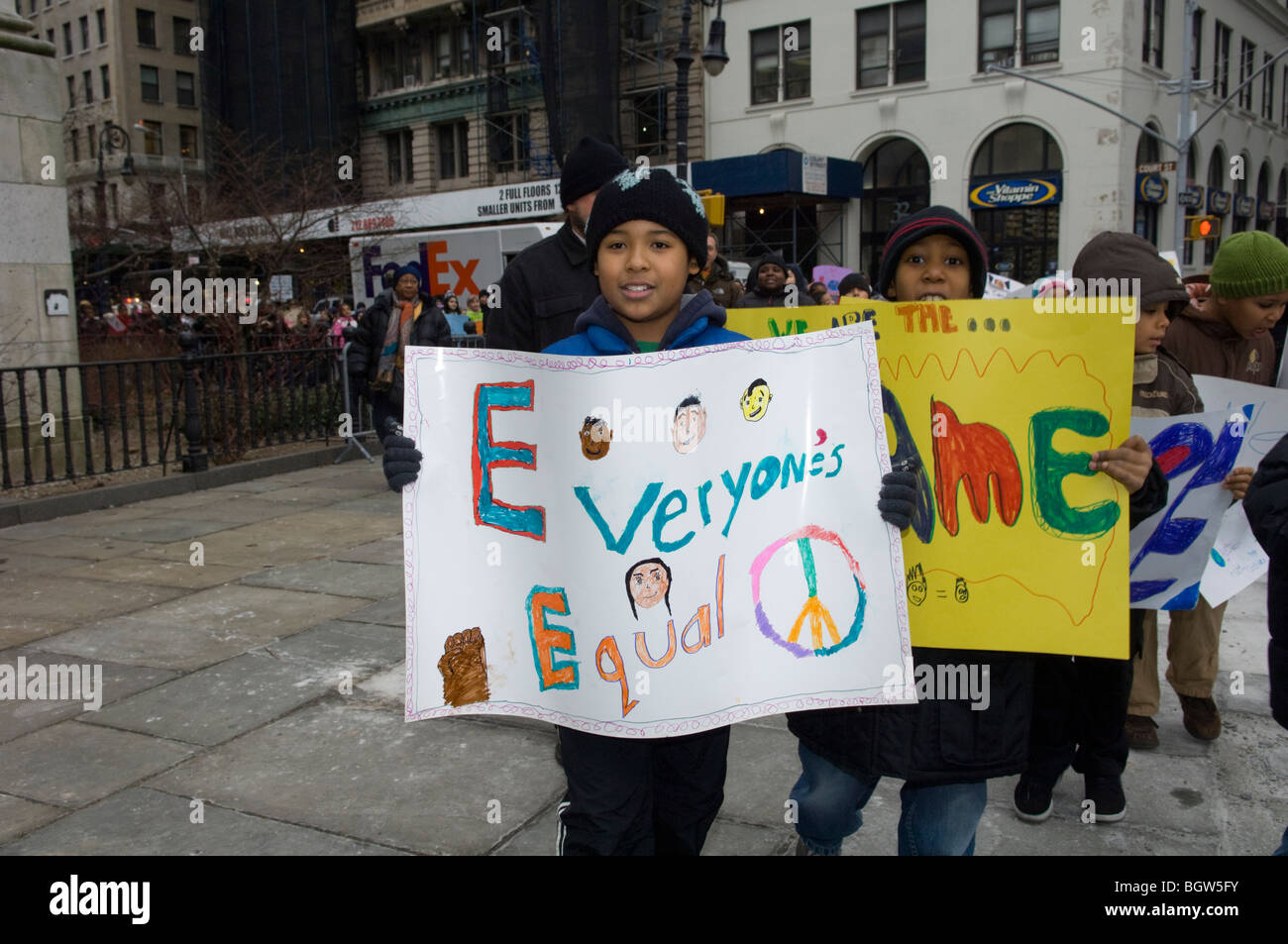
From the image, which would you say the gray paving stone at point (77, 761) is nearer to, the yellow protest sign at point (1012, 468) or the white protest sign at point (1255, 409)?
the yellow protest sign at point (1012, 468)

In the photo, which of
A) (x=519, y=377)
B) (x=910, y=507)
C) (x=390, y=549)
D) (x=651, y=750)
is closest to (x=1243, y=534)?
(x=910, y=507)

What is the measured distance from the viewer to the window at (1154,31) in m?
29.4

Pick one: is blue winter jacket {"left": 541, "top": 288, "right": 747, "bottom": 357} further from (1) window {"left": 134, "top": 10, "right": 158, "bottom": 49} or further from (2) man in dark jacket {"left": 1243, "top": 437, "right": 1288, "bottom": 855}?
(1) window {"left": 134, "top": 10, "right": 158, "bottom": 49}

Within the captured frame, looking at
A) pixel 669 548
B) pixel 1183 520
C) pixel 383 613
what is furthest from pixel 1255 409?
pixel 383 613

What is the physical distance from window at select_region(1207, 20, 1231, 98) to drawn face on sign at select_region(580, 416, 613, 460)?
3934 cm

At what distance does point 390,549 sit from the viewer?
774 centimetres

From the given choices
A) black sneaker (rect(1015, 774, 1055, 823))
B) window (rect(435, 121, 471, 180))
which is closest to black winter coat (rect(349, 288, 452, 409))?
black sneaker (rect(1015, 774, 1055, 823))

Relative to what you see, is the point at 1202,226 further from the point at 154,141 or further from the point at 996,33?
the point at 154,141

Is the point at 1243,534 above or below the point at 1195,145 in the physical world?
below

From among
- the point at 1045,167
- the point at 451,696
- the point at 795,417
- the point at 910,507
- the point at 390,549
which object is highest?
the point at 1045,167

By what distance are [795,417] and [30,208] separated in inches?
421

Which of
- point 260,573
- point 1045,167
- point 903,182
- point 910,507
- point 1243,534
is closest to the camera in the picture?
point 910,507

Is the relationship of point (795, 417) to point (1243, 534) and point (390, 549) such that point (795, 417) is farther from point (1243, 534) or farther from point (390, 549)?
point (390, 549)

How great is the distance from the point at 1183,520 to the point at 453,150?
139ft
